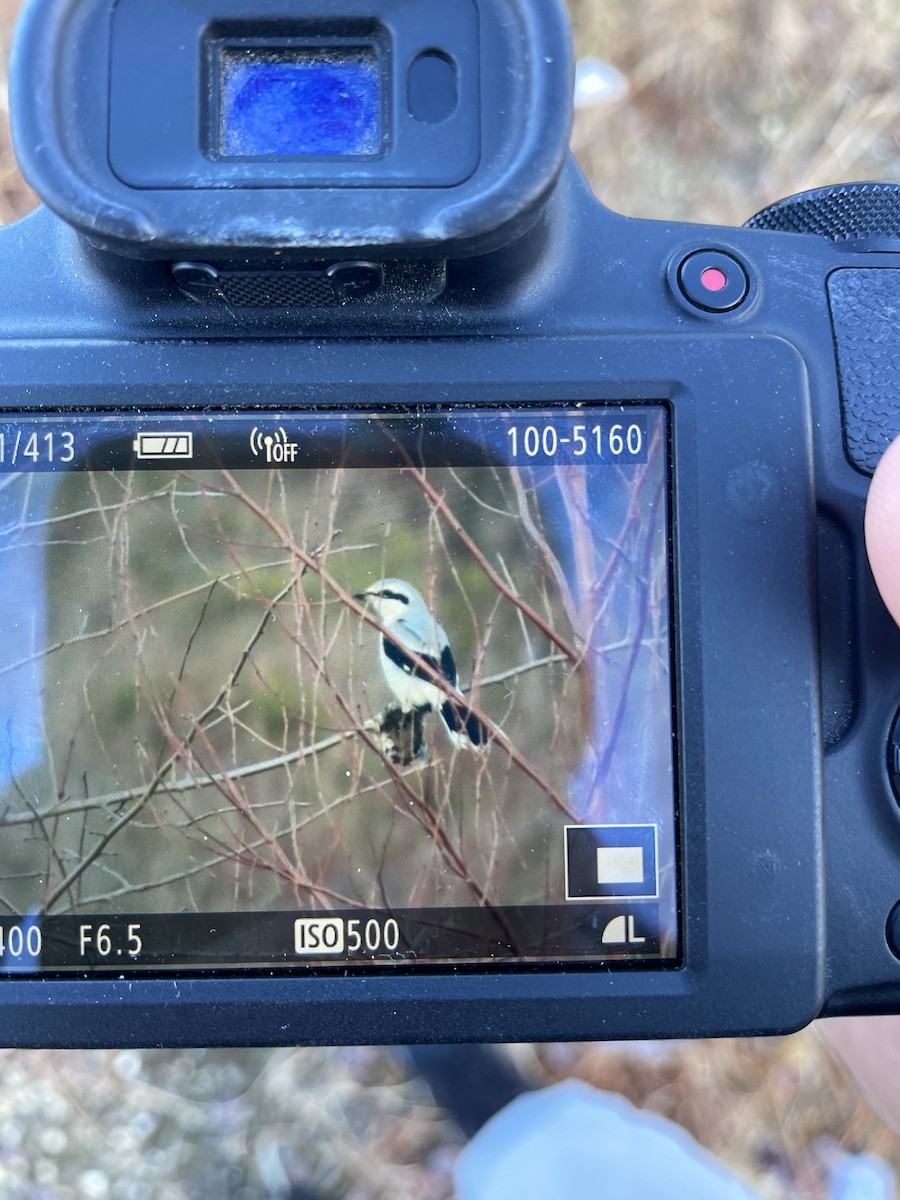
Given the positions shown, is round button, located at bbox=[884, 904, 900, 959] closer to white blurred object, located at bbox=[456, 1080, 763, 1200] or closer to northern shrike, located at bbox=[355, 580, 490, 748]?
northern shrike, located at bbox=[355, 580, 490, 748]

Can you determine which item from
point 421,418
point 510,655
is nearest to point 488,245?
point 421,418

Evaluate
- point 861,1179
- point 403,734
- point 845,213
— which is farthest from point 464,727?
point 861,1179

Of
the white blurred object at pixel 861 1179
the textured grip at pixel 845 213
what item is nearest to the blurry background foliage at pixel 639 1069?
the white blurred object at pixel 861 1179

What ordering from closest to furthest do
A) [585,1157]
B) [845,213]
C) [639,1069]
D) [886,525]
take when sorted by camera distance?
[886,525] < [845,213] < [585,1157] < [639,1069]

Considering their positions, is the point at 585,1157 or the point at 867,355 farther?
the point at 585,1157

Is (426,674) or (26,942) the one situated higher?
(426,674)

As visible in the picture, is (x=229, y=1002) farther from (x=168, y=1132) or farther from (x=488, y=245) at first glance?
(x=168, y=1132)

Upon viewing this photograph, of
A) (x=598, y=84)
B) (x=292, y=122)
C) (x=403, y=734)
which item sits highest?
(x=598, y=84)

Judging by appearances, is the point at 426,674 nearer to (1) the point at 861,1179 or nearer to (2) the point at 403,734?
(2) the point at 403,734
